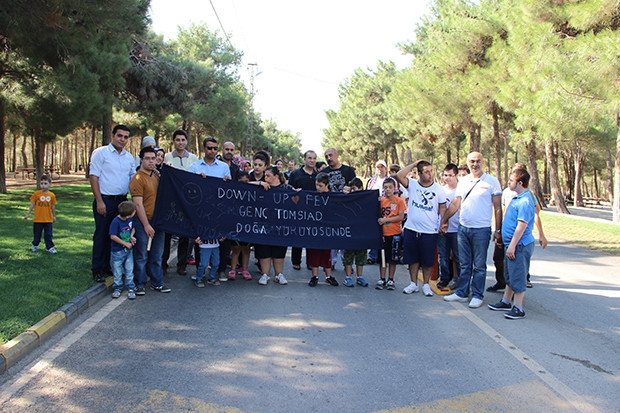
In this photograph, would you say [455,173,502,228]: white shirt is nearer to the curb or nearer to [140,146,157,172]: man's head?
[140,146,157,172]: man's head

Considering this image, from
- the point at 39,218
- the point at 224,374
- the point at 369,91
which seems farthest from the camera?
the point at 369,91

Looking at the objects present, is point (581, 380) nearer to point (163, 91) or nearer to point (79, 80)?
point (79, 80)

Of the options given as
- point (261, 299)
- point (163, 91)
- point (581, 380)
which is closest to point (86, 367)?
point (261, 299)

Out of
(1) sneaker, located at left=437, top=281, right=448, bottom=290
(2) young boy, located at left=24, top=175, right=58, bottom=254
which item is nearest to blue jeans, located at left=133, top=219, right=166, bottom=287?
(2) young boy, located at left=24, top=175, right=58, bottom=254

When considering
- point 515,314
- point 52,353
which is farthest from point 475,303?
point 52,353

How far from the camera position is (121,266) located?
22.2ft

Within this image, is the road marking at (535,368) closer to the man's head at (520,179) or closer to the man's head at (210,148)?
the man's head at (520,179)

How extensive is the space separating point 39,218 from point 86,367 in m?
5.55

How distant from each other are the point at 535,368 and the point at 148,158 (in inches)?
207

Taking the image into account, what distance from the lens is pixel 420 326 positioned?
5.91 metres

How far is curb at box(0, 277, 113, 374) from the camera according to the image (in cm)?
442

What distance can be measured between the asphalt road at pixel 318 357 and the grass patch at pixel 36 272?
0.40 metres

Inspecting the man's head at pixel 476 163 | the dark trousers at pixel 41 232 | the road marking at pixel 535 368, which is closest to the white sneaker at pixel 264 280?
the road marking at pixel 535 368

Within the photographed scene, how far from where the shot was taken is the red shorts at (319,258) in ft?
26.3
